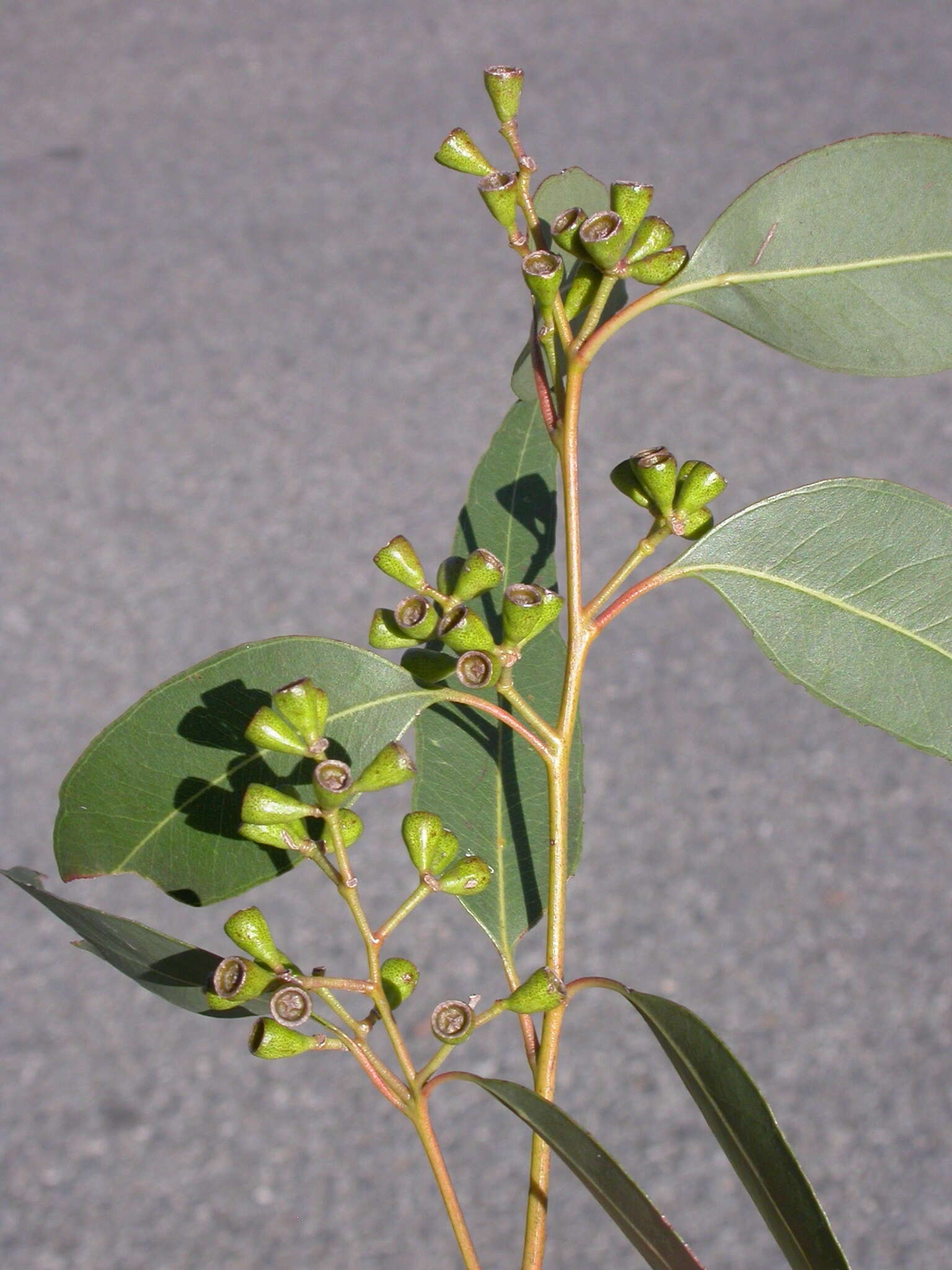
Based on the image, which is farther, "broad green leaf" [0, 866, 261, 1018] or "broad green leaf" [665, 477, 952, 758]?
"broad green leaf" [665, 477, 952, 758]

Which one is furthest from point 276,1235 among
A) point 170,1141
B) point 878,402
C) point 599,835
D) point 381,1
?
point 381,1

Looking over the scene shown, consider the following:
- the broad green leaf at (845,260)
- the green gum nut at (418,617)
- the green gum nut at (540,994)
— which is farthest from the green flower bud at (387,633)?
the broad green leaf at (845,260)

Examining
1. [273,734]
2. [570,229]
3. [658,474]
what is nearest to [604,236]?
[570,229]

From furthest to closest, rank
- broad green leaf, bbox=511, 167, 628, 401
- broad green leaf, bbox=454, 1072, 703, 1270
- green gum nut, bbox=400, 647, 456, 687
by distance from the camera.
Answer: broad green leaf, bbox=511, 167, 628, 401 → green gum nut, bbox=400, 647, 456, 687 → broad green leaf, bbox=454, 1072, 703, 1270

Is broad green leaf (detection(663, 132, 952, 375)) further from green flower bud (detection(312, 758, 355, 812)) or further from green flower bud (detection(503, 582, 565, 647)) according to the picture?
green flower bud (detection(312, 758, 355, 812))

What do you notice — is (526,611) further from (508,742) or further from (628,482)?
(508,742)

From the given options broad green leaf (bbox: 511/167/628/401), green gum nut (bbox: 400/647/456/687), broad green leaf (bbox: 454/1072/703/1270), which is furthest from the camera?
broad green leaf (bbox: 511/167/628/401)

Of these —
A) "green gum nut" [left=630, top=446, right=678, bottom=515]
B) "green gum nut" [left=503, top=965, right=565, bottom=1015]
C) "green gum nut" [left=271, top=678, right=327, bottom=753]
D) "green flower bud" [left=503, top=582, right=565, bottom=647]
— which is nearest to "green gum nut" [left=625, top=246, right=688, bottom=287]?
"green gum nut" [left=630, top=446, right=678, bottom=515]

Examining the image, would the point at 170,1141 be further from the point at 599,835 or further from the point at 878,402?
the point at 878,402
